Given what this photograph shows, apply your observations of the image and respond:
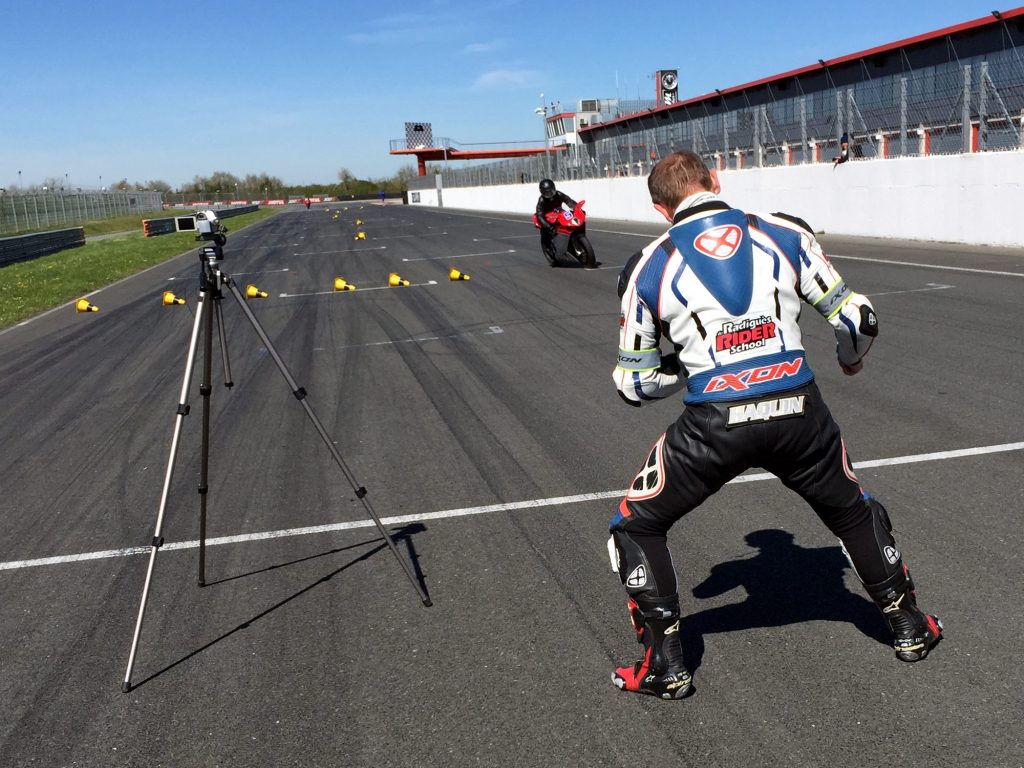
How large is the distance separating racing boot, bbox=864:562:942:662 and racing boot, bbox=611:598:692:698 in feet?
2.12

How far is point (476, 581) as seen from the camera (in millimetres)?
4176

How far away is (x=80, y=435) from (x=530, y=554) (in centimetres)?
451

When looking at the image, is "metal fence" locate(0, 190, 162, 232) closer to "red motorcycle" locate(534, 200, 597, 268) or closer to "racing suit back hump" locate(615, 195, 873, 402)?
"red motorcycle" locate(534, 200, 597, 268)

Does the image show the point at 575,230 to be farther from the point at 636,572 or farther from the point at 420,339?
the point at 636,572

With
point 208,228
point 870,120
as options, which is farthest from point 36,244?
point 208,228

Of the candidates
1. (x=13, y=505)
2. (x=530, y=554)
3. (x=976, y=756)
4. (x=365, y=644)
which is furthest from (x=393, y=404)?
(x=976, y=756)

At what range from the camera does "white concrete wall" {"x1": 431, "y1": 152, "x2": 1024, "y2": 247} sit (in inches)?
626

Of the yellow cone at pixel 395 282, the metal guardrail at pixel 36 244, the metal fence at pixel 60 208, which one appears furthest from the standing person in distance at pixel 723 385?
the metal fence at pixel 60 208

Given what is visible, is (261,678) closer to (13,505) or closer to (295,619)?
(295,619)

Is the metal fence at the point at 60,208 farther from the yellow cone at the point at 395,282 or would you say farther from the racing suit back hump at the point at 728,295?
the racing suit back hump at the point at 728,295

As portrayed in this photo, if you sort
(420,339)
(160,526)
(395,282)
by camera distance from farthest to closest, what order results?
1. (395,282)
2. (420,339)
3. (160,526)

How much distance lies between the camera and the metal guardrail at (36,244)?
94.3 ft

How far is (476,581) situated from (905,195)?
16714mm

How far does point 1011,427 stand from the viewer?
5949mm
